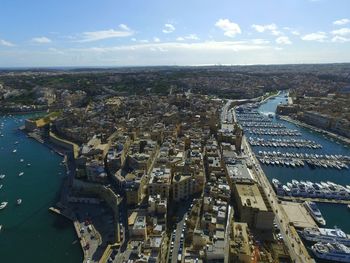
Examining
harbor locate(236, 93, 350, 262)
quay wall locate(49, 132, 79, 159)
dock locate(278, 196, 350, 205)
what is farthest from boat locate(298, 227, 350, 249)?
quay wall locate(49, 132, 79, 159)

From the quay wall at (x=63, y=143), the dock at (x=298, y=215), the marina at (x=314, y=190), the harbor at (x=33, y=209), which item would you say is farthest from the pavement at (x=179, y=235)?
the quay wall at (x=63, y=143)

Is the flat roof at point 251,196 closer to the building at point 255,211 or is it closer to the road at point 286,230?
the building at point 255,211

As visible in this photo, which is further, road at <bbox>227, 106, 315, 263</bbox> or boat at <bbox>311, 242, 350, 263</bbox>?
boat at <bbox>311, 242, 350, 263</bbox>

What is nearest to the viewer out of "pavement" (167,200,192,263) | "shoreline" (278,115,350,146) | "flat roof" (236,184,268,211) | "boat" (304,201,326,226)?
"pavement" (167,200,192,263)

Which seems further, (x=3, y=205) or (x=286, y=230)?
(x=3, y=205)

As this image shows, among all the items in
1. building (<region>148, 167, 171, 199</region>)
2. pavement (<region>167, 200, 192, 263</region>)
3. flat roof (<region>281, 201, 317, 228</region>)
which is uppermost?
building (<region>148, 167, 171, 199</region>)

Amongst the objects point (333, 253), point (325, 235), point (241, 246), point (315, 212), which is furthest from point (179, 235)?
point (315, 212)

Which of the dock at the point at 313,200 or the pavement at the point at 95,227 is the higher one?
the pavement at the point at 95,227

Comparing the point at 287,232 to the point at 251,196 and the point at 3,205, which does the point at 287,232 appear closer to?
the point at 251,196

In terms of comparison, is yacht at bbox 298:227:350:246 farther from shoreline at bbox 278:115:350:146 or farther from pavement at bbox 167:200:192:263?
shoreline at bbox 278:115:350:146
